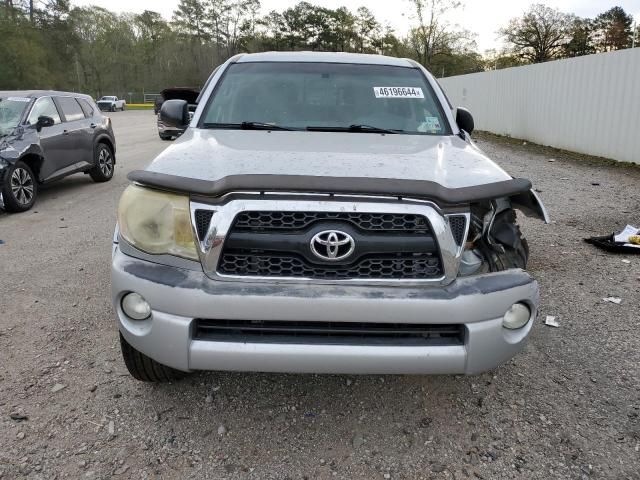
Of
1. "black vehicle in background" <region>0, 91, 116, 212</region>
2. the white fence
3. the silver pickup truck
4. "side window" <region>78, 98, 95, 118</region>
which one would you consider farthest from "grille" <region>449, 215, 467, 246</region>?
the white fence

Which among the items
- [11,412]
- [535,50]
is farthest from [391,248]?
[535,50]

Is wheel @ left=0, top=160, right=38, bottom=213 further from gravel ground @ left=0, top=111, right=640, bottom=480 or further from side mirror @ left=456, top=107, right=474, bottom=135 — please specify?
side mirror @ left=456, top=107, right=474, bottom=135

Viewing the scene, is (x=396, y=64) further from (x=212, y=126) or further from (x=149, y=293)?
(x=149, y=293)

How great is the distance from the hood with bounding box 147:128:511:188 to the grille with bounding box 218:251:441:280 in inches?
14.2

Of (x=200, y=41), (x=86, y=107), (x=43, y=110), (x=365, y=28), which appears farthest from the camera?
(x=200, y=41)

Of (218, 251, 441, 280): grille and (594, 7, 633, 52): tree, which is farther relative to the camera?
(594, 7, 633, 52): tree

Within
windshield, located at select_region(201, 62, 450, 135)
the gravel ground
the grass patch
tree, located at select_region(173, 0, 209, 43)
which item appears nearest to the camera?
the gravel ground

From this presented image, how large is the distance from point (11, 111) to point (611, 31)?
58.7m

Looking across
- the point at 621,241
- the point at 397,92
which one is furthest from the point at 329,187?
the point at 621,241

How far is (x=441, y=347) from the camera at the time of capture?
6.89 ft

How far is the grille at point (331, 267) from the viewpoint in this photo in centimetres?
214

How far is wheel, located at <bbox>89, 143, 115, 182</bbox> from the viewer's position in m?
9.51

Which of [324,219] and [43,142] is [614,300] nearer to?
[324,219]

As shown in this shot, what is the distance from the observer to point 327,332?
212 centimetres
